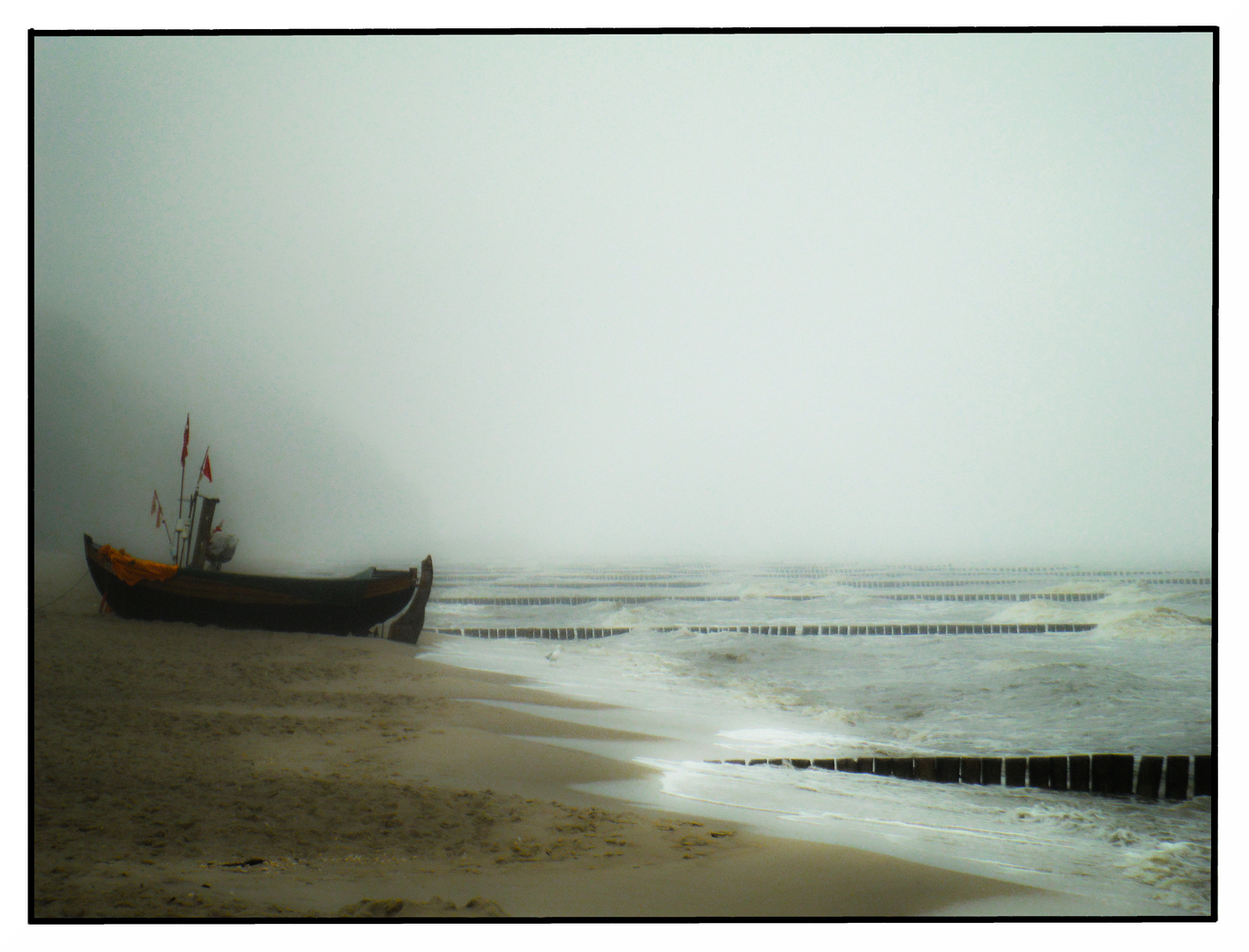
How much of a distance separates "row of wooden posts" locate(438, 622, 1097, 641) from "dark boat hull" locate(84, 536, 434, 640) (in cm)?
196

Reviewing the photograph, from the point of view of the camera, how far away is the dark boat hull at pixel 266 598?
3664mm

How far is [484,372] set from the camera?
143 inches

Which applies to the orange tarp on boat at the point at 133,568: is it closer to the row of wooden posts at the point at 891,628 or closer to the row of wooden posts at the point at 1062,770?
the row of wooden posts at the point at 1062,770

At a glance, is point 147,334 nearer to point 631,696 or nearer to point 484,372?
point 484,372

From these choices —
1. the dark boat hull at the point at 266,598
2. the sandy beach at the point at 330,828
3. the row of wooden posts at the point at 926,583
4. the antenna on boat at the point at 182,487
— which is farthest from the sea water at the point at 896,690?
the antenna on boat at the point at 182,487

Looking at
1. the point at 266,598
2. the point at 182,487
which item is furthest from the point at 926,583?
the point at 182,487

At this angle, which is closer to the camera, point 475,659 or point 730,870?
point 730,870

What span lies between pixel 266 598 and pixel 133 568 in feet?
3.10

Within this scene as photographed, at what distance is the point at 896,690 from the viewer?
538 cm

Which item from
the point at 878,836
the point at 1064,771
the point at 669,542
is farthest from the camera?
the point at 669,542

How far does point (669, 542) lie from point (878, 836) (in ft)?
6.63

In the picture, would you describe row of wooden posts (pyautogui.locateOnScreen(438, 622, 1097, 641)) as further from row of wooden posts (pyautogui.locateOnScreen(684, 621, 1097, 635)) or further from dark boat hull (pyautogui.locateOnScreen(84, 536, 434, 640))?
dark boat hull (pyautogui.locateOnScreen(84, 536, 434, 640))

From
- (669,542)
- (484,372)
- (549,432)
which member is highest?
(484,372)

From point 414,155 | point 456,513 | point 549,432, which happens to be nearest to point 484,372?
point 549,432
